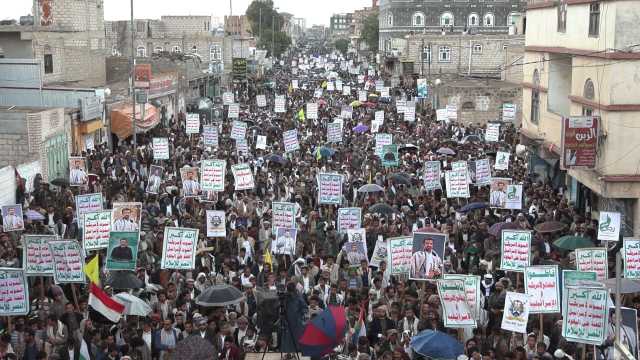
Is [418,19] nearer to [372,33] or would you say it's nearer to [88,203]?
[372,33]

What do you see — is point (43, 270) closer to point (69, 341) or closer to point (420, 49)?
point (69, 341)

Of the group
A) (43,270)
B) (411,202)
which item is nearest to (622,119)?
(411,202)

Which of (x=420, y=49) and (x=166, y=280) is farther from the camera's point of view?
(x=420, y=49)

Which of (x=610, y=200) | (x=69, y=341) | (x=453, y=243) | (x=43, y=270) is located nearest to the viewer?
(x=69, y=341)

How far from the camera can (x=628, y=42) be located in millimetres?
21188

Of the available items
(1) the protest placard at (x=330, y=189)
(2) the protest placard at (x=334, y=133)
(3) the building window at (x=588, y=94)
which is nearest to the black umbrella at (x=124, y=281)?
(1) the protest placard at (x=330, y=189)

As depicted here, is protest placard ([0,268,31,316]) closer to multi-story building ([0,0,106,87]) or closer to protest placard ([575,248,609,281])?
protest placard ([575,248,609,281])

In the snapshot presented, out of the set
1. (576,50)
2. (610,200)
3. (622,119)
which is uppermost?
(576,50)

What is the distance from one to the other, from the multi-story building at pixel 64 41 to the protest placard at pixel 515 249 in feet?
94.9

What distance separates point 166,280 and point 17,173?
12047mm

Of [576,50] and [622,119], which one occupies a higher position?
[576,50]

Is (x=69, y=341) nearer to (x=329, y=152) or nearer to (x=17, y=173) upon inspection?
(x=17, y=173)

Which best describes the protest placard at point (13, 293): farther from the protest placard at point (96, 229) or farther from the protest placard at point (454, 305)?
the protest placard at point (454, 305)

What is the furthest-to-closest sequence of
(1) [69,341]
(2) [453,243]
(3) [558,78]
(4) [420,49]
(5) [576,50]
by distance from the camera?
(4) [420,49] < (3) [558,78] < (5) [576,50] < (2) [453,243] < (1) [69,341]
